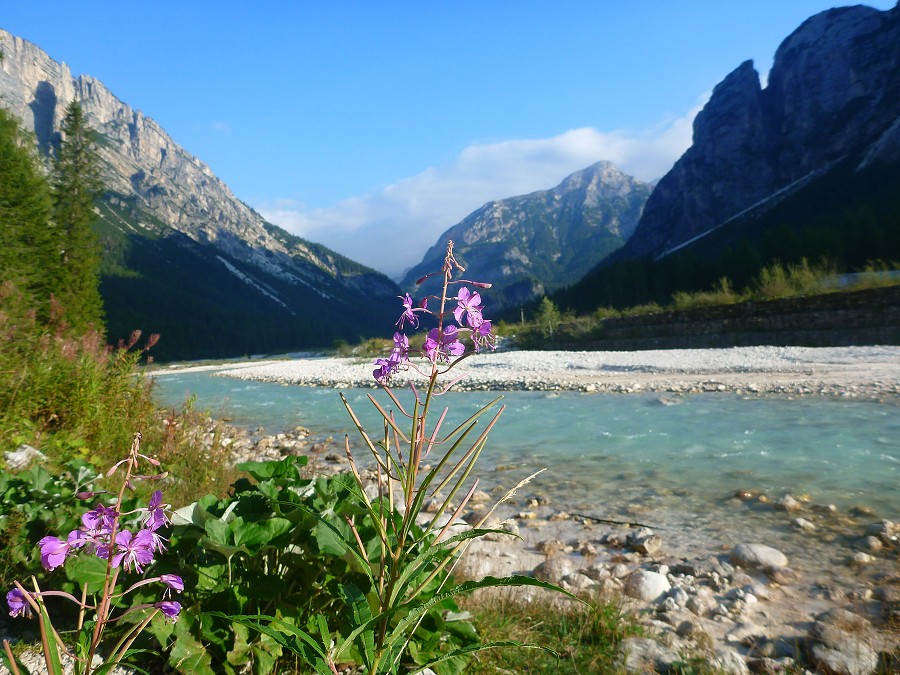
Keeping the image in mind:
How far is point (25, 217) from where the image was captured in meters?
19.6

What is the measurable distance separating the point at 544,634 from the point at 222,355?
419ft

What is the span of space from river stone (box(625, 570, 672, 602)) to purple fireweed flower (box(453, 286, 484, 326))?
3090 millimetres

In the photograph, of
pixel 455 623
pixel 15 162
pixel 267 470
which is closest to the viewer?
pixel 455 623

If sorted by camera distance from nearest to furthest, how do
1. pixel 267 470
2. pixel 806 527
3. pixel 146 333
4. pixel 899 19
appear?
pixel 267 470 < pixel 806 527 < pixel 899 19 < pixel 146 333

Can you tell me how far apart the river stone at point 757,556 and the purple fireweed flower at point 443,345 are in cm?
401

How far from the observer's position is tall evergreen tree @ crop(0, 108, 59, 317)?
1716 cm

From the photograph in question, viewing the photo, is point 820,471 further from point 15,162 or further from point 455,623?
point 15,162

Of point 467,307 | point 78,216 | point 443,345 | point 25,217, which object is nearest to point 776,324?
point 467,307

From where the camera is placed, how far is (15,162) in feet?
66.1

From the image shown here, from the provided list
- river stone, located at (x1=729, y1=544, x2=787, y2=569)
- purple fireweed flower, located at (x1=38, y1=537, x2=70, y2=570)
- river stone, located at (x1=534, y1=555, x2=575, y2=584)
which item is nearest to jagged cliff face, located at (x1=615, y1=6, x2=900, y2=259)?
river stone, located at (x1=729, y1=544, x2=787, y2=569)

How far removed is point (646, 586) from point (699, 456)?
5.01 m

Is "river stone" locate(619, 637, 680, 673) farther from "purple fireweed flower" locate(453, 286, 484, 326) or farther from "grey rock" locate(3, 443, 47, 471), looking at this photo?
"grey rock" locate(3, 443, 47, 471)

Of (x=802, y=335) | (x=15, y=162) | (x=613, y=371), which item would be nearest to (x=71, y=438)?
(x=613, y=371)

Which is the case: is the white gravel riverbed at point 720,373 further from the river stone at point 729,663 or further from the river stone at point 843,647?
the river stone at point 729,663
